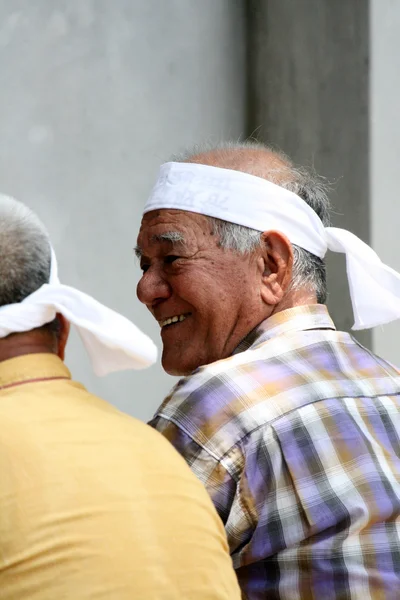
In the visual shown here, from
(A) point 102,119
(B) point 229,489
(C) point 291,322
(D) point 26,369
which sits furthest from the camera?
(A) point 102,119

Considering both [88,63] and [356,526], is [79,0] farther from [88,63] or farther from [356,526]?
[356,526]

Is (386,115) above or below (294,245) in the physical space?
above

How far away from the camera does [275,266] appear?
2.21m

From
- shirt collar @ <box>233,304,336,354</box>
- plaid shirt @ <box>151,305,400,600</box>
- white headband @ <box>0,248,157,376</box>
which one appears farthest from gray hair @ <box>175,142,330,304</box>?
white headband @ <box>0,248,157,376</box>

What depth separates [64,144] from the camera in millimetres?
3371

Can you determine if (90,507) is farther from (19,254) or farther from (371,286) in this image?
(371,286)

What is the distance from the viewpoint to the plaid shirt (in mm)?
1714

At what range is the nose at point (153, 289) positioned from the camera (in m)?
2.32

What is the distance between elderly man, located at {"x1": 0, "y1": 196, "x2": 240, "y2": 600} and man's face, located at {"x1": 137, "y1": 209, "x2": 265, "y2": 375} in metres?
Result: 0.68

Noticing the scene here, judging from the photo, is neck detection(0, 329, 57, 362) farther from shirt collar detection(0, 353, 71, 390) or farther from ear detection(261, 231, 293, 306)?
ear detection(261, 231, 293, 306)

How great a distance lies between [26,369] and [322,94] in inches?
105

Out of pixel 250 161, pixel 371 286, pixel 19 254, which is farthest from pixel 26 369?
pixel 371 286

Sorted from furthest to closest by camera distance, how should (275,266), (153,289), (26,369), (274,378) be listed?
1. (153,289)
2. (275,266)
3. (274,378)
4. (26,369)

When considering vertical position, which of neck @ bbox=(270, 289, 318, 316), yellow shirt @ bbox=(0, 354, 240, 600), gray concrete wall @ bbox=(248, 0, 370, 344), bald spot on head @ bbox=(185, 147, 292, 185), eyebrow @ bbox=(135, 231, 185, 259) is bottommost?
yellow shirt @ bbox=(0, 354, 240, 600)
